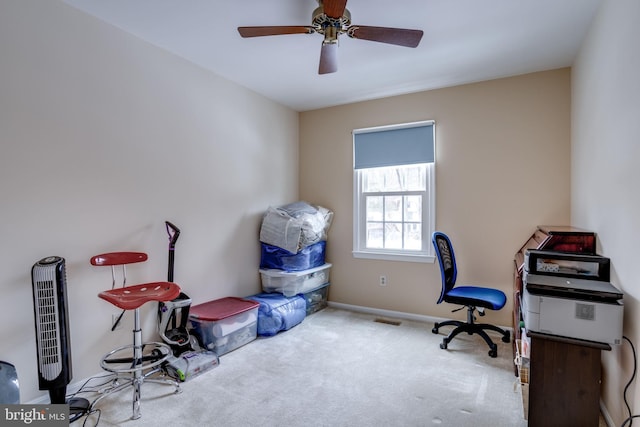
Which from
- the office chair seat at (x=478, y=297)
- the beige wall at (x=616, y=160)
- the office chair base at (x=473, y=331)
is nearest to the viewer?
the beige wall at (x=616, y=160)

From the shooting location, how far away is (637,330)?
1.57m

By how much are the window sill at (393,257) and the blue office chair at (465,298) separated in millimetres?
506

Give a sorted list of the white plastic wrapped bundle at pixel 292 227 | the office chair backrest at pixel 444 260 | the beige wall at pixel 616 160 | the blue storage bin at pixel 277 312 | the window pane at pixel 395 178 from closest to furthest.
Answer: the beige wall at pixel 616 160 < the office chair backrest at pixel 444 260 < the blue storage bin at pixel 277 312 < the white plastic wrapped bundle at pixel 292 227 < the window pane at pixel 395 178

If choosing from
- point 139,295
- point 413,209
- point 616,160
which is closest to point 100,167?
point 139,295

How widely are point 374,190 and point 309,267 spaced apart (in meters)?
1.24

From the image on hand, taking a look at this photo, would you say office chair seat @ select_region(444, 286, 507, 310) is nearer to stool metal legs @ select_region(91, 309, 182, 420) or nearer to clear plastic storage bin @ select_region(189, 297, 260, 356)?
clear plastic storage bin @ select_region(189, 297, 260, 356)

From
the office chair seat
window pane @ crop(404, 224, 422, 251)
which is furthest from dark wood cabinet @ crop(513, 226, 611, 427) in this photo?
window pane @ crop(404, 224, 422, 251)

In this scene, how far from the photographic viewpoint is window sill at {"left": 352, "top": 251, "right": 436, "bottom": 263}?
366 cm

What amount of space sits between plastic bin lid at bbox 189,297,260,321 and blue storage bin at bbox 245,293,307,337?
14 centimetres

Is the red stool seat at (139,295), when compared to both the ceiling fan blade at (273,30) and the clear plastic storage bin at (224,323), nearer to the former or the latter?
the clear plastic storage bin at (224,323)

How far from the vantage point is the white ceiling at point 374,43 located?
2.18m

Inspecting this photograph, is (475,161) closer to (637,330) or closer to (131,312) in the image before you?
Answer: (637,330)

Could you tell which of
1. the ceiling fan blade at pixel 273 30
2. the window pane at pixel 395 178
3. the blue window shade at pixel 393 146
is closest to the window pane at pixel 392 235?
the window pane at pixel 395 178

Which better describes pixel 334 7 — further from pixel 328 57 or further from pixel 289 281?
pixel 289 281
